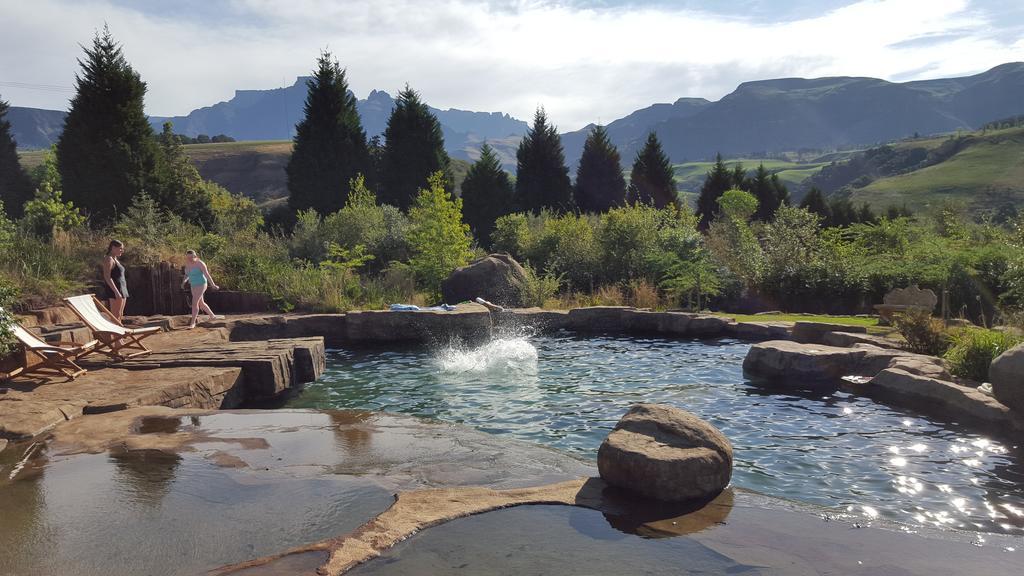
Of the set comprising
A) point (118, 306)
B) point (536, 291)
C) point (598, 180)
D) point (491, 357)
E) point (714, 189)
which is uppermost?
point (598, 180)

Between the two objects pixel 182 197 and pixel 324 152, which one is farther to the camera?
pixel 324 152

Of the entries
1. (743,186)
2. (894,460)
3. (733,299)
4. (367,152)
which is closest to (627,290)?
(733,299)

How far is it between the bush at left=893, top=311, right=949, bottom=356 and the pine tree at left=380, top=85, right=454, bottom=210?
23.4 meters

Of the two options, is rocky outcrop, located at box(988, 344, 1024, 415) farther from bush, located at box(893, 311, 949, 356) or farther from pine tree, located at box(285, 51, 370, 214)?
pine tree, located at box(285, 51, 370, 214)

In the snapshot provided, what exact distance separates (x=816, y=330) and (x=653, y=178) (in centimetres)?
2487

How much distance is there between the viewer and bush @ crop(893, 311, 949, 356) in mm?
8944

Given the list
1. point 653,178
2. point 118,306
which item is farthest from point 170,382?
point 653,178

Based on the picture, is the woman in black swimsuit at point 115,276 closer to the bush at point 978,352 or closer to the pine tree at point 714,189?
the bush at point 978,352

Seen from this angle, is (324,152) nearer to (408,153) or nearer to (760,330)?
(408,153)

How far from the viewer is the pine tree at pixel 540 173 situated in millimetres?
33094

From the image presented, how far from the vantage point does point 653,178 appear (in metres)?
34.5

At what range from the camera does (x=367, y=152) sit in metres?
30.4

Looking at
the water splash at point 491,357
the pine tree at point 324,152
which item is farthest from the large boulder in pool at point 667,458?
the pine tree at point 324,152

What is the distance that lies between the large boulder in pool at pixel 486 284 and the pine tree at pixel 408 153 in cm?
1589
